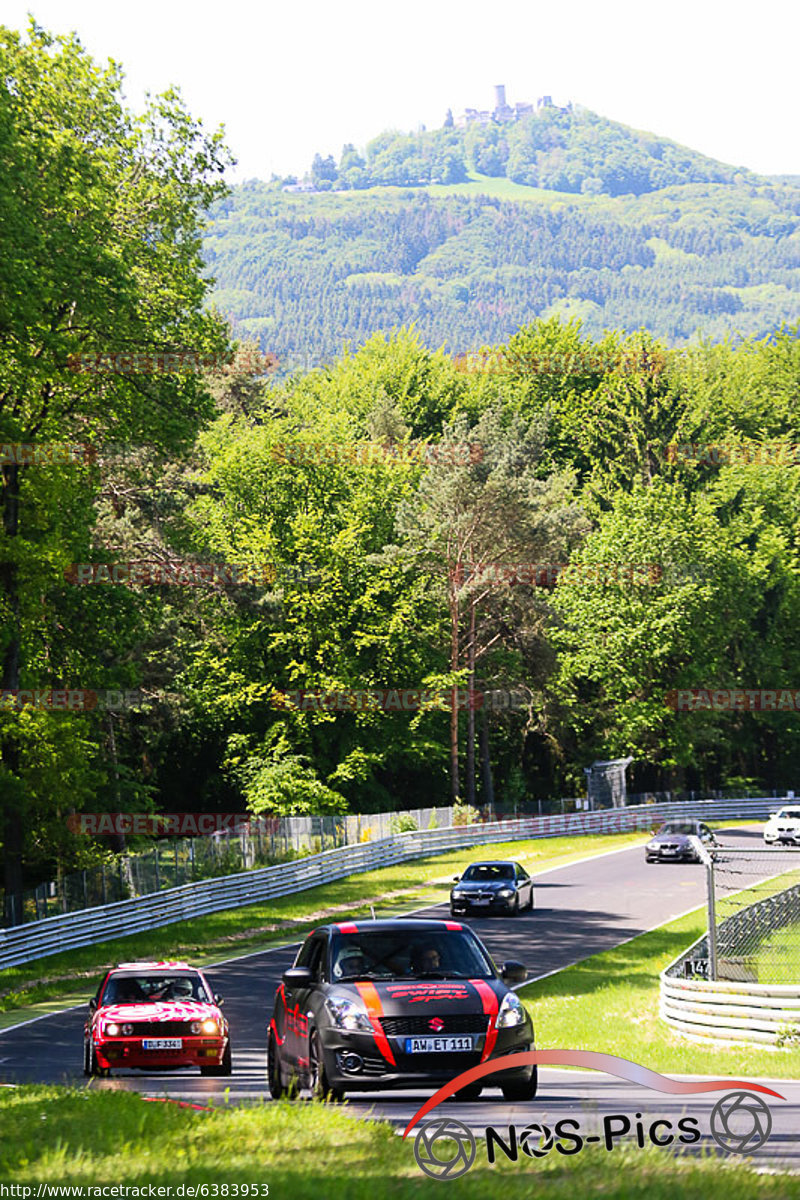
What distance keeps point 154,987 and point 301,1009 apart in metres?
5.70

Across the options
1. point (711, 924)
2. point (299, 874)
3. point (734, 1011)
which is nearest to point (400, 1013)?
point (711, 924)

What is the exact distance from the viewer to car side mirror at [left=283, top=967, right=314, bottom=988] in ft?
40.0

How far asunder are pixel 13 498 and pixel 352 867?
19.8 m

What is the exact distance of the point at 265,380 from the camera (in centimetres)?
8538

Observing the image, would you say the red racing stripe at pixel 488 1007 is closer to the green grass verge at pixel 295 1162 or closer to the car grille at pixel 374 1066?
the car grille at pixel 374 1066

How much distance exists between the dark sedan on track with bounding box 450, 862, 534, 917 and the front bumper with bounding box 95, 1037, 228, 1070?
20.2 m

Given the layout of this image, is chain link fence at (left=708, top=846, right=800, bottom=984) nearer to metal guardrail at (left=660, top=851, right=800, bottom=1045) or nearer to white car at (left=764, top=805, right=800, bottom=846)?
metal guardrail at (left=660, top=851, right=800, bottom=1045)

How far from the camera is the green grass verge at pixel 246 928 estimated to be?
94.1ft

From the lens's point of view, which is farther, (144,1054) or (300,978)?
(144,1054)

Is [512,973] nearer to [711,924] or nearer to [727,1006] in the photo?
[711,924]

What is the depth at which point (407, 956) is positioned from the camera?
39.8 ft

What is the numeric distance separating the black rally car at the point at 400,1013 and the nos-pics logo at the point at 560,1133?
1.88ft

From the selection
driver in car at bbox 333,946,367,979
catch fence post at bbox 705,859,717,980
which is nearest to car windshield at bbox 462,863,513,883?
catch fence post at bbox 705,859,717,980

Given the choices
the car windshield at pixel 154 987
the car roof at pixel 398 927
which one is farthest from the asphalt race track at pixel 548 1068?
the car roof at pixel 398 927
